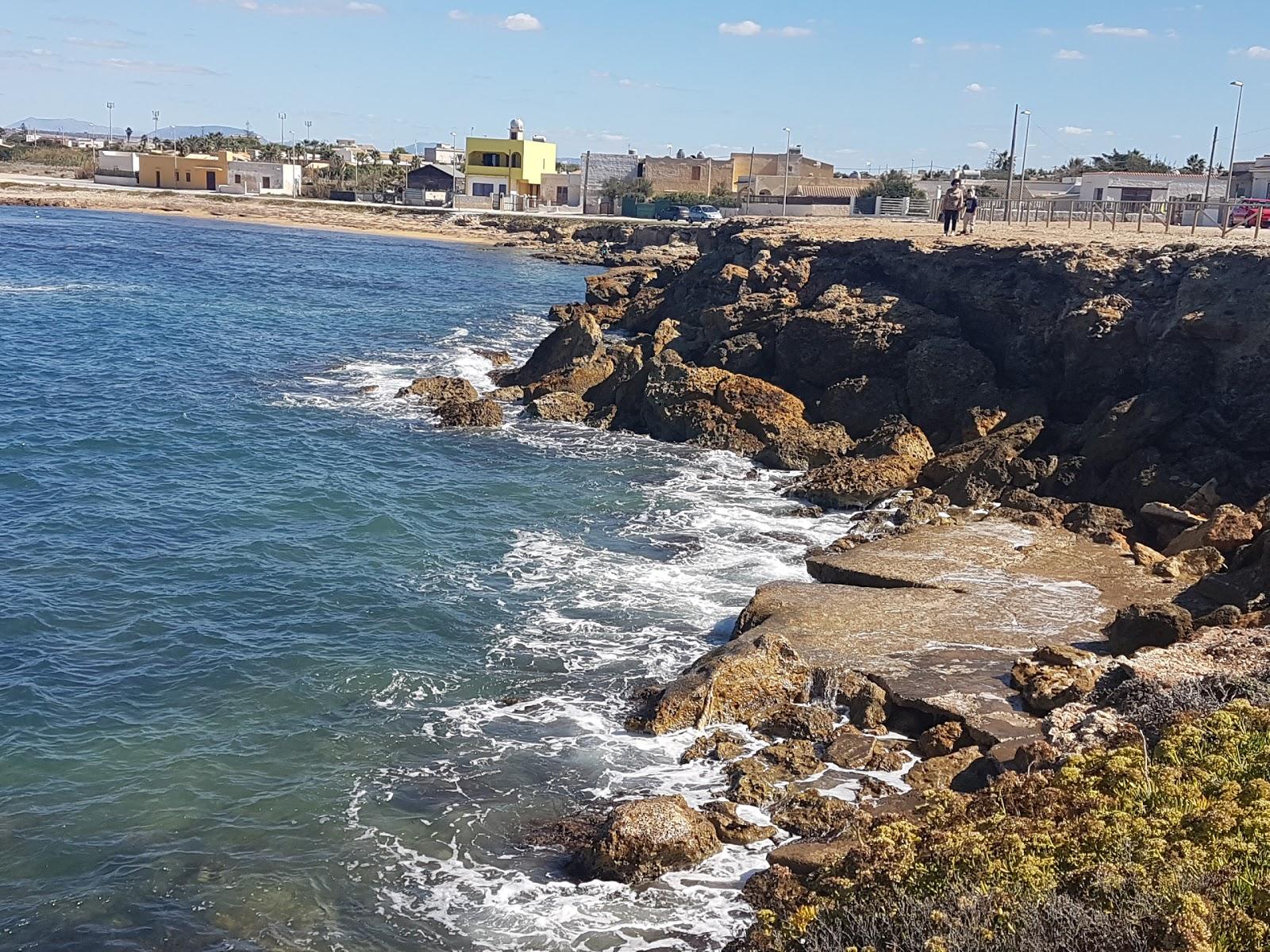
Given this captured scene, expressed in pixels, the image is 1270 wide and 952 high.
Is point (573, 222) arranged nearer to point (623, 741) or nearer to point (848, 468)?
point (848, 468)

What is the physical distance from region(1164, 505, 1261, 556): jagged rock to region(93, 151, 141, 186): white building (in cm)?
11341

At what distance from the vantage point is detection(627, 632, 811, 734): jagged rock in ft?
42.0

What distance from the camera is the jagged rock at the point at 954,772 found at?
1080 cm

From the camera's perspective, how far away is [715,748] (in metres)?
12.2

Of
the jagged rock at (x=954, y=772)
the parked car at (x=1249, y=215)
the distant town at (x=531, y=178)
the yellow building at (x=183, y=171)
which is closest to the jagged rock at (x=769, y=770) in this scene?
the jagged rock at (x=954, y=772)

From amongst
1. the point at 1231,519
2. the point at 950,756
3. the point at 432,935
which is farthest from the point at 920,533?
the point at 432,935

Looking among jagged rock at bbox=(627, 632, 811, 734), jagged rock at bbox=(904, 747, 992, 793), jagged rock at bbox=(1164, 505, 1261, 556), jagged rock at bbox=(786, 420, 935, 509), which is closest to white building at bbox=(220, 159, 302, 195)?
jagged rock at bbox=(786, 420, 935, 509)

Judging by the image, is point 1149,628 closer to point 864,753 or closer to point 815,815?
point 864,753

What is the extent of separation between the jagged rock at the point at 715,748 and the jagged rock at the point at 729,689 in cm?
40

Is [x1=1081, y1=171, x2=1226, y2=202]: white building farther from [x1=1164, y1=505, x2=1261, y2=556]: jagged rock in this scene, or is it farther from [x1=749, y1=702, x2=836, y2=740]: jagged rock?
[x1=749, y1=702, x2=836, y2=740]: jagged rock

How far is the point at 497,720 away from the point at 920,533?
8678mm

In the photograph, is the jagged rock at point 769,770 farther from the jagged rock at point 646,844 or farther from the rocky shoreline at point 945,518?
the jagged rock at point 646,844

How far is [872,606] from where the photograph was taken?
15.4 metres

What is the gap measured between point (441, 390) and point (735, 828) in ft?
69.9
